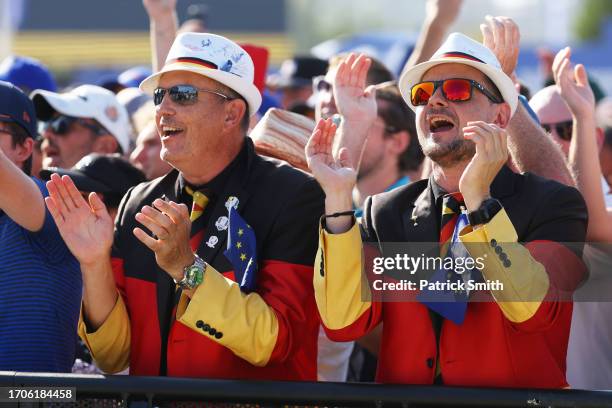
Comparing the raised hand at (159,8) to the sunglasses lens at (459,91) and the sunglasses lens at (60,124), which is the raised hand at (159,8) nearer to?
the sunglasses lens at (60,124)

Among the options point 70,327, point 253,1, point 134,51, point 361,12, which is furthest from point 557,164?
point 361,12

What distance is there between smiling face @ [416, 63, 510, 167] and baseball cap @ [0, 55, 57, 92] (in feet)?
11.6

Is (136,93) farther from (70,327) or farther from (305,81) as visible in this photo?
(70,327)

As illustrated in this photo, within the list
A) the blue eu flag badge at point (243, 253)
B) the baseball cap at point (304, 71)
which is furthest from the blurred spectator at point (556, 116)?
the baseball cap at point (304, 71)

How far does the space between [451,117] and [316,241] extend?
66cm

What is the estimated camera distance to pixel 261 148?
5.14m

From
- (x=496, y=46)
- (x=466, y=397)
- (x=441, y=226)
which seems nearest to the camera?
(x=466, y=397)

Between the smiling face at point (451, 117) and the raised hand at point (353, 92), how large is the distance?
65 cm

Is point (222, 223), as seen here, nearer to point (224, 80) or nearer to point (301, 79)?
point (224, 80)

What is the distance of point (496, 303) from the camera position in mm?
3809

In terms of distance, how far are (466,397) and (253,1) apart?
43.0 m

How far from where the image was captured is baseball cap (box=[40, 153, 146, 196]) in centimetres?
517

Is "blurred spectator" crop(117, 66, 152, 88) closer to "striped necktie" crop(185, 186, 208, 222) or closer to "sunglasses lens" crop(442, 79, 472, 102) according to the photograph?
"striped necktie" crop(185, 186, 208, 222)

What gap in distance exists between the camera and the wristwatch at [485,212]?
11.9 ft
